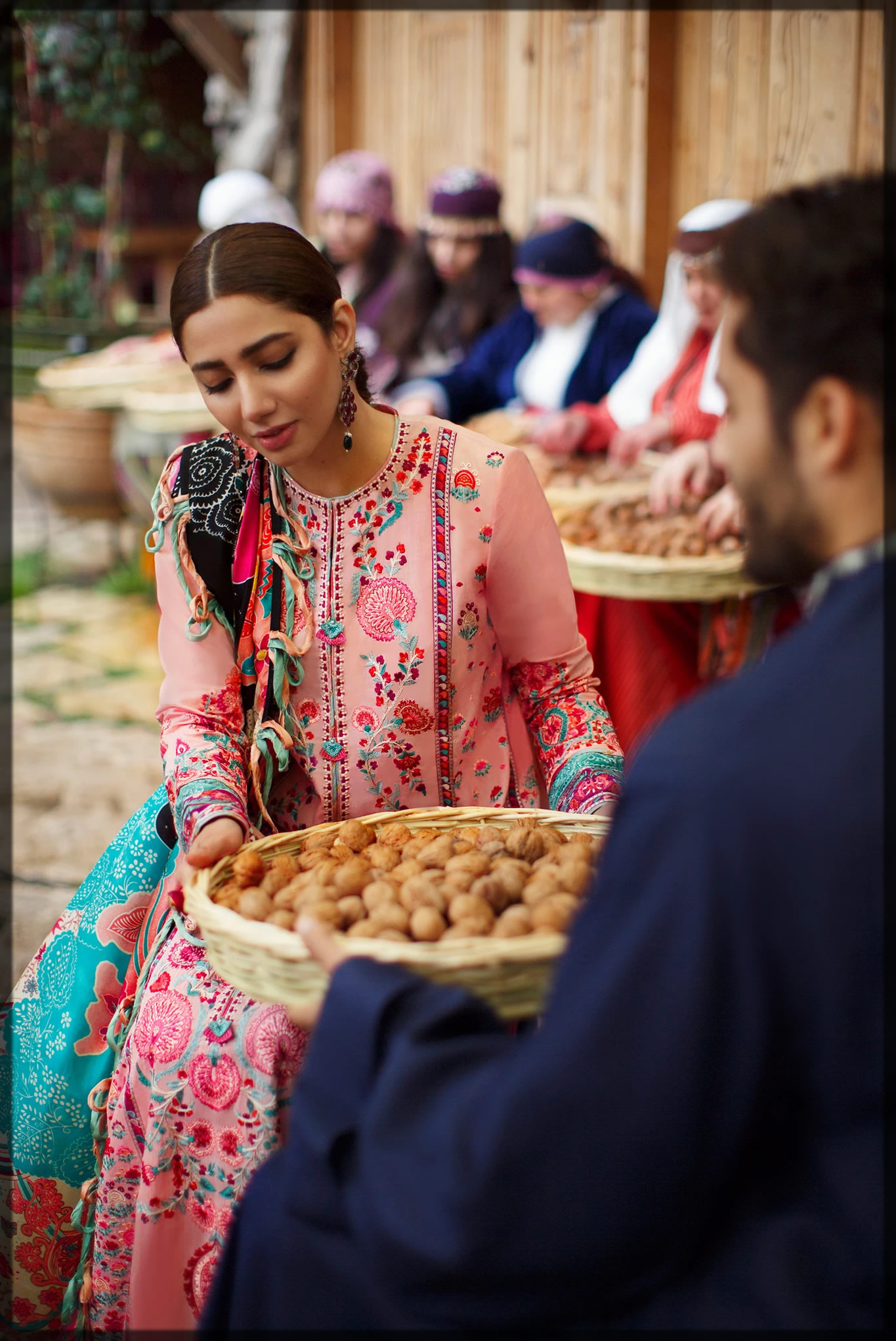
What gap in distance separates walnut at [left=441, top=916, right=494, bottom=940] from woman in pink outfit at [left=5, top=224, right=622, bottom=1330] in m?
0.37

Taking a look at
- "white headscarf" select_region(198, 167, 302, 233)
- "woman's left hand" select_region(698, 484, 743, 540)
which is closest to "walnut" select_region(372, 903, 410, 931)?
"woman's left hand" select_region(698, 484, 743, 540)

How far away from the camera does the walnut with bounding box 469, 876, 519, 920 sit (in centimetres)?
124

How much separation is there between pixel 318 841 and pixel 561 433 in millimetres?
2159

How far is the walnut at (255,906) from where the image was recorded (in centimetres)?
123

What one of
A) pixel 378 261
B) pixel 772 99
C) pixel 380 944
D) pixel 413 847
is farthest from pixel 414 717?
pixel 378 261

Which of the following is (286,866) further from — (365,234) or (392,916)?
(365,234)

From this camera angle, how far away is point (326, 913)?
120cm

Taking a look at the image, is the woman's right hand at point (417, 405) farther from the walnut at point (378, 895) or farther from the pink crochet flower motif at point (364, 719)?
the walnut at point (378, 895)

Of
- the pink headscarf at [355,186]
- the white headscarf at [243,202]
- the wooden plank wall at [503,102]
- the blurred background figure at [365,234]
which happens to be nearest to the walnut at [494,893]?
the blurred background figure at [365,234]

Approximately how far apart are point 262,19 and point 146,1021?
251 inches

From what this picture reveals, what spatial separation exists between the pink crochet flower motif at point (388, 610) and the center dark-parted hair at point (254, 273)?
1.10 ft

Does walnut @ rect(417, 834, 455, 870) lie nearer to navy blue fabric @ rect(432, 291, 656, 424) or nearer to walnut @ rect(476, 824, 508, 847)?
walnut @ rect(476, 824, 508, 847)

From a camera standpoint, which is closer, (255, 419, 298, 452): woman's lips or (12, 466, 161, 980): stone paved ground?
(255, 419, 298, 452): woman's lips

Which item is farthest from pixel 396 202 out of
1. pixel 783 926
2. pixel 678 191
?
pixel 783 926
